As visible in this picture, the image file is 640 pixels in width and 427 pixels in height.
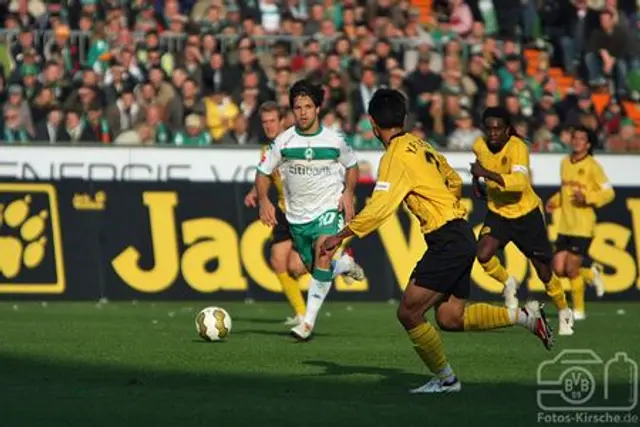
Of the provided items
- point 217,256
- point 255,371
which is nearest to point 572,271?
point 217,256

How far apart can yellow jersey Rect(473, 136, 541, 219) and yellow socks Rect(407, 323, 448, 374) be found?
566 centimetres

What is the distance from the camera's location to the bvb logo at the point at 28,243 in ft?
77.4

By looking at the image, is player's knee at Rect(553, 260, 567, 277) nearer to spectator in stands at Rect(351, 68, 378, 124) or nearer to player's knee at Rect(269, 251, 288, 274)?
player's knee at Rect(269, 251, 288, 274)

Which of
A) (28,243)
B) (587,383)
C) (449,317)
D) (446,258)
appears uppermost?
(446,258)

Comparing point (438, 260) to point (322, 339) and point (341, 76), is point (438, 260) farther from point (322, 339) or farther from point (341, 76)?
point (341, 76)

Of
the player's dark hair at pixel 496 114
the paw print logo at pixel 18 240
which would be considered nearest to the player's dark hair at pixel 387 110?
the player's dark hair at pixel 496 114

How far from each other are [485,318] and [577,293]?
28.4 feet

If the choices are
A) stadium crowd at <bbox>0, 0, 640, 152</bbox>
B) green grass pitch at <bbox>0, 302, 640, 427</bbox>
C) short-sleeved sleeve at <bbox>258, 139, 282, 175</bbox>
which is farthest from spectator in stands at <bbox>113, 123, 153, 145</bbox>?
short-sleeved sleeve at <bbox>258, 139, 282, 175</bbox>

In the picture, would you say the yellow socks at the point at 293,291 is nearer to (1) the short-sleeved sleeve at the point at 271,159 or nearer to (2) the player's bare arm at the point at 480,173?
(1) the short-sleeved sleeve at the point at 271,159

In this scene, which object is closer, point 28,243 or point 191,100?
point 28,243

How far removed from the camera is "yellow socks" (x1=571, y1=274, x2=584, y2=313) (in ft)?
71.9

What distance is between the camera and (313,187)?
18.0 metres

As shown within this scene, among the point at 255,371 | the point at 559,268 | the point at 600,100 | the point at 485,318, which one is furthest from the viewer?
the point at 600,100

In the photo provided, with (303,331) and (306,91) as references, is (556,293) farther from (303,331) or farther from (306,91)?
(306,91)
